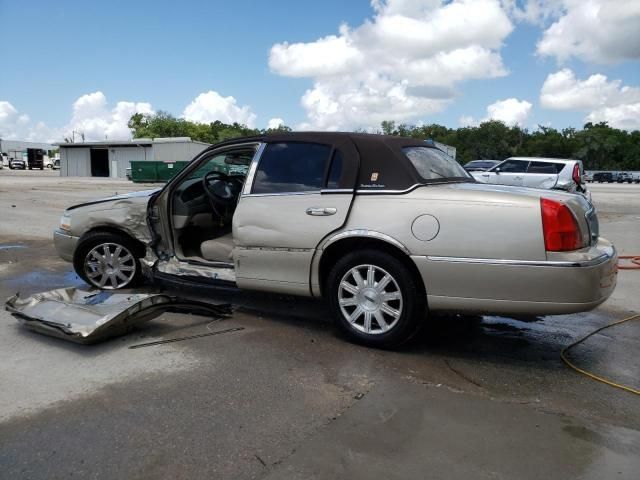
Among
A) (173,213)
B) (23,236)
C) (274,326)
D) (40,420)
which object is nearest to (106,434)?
(40,420)

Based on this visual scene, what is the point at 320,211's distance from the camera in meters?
4.35

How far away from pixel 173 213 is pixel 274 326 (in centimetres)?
168

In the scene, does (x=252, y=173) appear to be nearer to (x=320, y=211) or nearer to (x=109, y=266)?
(x=320, y=211)

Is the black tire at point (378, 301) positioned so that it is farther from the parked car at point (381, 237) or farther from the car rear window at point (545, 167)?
the car rear window at point (545, 167)

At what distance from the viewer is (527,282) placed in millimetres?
3652

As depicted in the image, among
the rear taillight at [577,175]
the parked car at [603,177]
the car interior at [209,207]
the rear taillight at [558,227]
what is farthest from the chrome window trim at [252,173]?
the parked car at [603,177]

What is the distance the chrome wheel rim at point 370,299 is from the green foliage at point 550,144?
86.0 metres

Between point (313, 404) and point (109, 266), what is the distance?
3.35m

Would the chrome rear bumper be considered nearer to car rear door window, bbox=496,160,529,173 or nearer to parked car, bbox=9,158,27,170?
car rear door window, bbox=496,160,529,173

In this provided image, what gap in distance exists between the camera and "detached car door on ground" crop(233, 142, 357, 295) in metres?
4.36

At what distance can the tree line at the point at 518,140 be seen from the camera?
87625 millimetres

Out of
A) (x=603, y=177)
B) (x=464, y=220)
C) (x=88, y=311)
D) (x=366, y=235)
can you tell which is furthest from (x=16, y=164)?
(x=464, y=220)

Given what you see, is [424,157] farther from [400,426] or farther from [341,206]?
[400,426]

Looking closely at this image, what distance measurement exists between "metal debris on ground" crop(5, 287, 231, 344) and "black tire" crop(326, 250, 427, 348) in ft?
4.51
